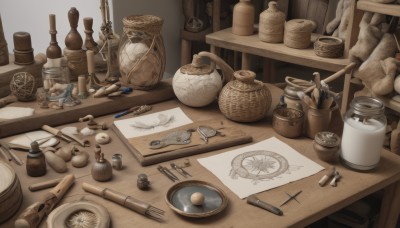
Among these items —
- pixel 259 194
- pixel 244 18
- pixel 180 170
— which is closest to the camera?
pixel 259 194

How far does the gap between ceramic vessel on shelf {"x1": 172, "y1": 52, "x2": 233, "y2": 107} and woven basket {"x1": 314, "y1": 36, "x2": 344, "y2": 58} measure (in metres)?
0.86

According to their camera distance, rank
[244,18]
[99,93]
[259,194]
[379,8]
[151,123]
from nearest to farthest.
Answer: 1. [259,194]
2. [151,123]
3. [99,93]
4. [379,8]
5. [244,18]

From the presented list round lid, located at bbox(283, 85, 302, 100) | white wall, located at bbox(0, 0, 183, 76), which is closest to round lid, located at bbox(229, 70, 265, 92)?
round lid, located at bbox(283, 85, 302, 100)

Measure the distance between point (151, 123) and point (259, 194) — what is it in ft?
1.82

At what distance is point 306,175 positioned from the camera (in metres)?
1.39

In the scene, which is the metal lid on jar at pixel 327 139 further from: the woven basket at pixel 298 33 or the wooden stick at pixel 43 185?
the woven basket at pixel 298 33

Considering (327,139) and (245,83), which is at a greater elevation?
(245,83)

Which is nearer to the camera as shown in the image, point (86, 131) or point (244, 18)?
point (86, 131)

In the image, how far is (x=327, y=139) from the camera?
4.74 feet

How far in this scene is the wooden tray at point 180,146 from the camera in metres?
1.45

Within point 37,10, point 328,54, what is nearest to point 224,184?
point 328,54

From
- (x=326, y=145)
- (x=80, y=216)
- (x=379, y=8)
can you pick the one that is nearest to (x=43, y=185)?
(x=80, y=216)

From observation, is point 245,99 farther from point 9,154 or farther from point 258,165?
point 9,154

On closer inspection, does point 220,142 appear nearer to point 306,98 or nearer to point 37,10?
point 306,98
